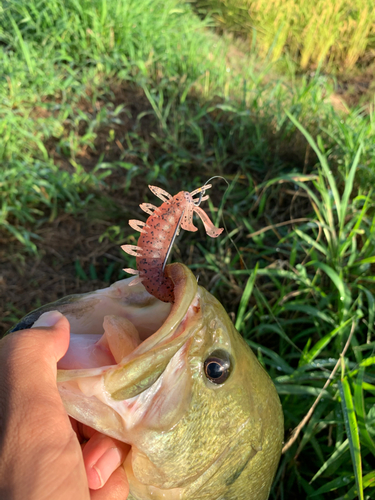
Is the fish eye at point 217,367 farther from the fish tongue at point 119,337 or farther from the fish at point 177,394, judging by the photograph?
the fish tongue at point 119,337

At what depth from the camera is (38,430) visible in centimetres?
93

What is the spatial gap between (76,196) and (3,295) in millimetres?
1060

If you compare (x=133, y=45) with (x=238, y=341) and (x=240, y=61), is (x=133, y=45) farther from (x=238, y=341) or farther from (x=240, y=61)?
(x=238, y=341)

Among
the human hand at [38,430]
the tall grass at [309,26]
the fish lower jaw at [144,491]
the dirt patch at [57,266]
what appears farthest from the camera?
the tall grass at [309,26]

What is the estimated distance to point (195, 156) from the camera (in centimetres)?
380

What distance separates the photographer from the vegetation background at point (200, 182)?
234cm

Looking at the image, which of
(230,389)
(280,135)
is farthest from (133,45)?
(230,389)

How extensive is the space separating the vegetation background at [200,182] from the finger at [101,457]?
1.16 metres

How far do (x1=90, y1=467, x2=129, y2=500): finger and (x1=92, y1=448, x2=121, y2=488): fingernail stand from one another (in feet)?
0.11

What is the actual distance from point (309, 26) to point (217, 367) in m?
6.55

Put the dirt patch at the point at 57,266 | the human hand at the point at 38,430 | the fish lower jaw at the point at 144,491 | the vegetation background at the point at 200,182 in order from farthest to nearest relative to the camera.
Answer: the dirt patch at the point at 57,266 < the vegetation background at the point at 200,182 < the fish lower jaw at the point at 144,491 < the human hand at the point at 38,430

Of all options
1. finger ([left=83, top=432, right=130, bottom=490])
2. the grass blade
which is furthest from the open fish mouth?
the grass blade

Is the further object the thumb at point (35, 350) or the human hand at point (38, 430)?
the thumb at point (35, 350)

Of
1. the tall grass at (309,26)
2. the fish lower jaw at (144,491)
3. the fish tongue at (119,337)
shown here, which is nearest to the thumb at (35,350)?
the fish tongue at (119,337)
